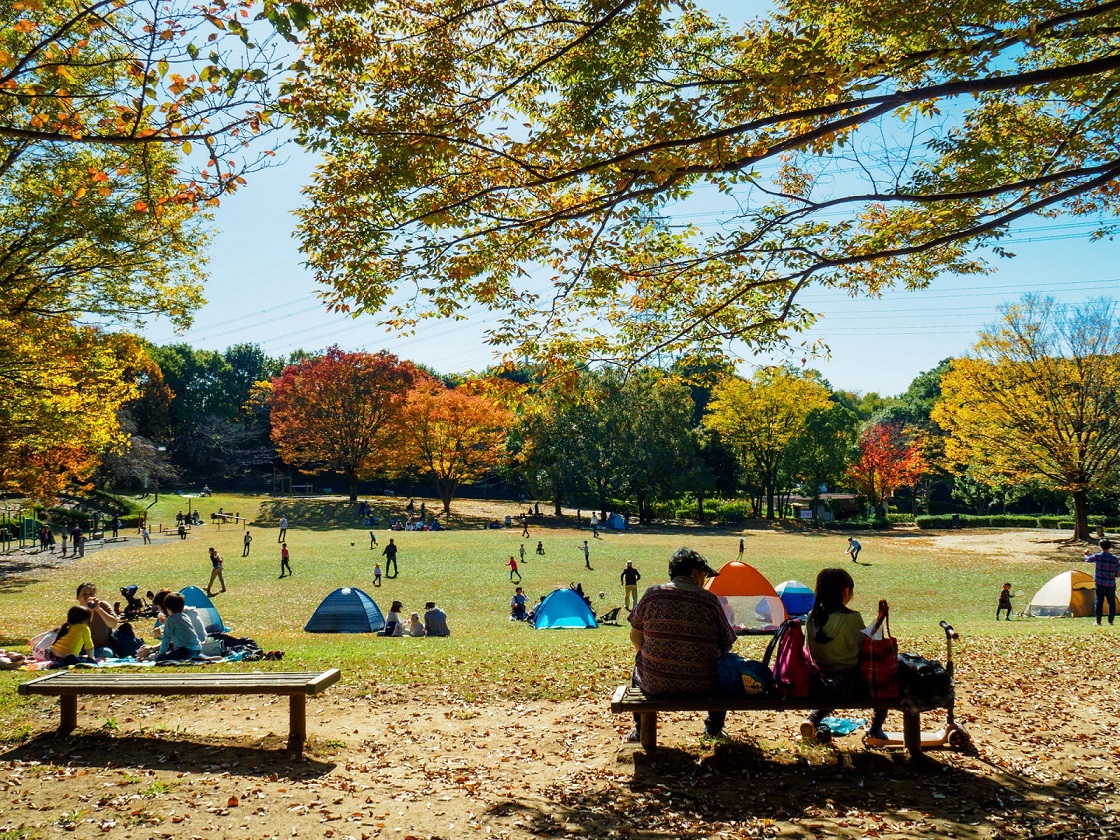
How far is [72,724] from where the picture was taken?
6254mm

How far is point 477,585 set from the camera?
25.1 metres

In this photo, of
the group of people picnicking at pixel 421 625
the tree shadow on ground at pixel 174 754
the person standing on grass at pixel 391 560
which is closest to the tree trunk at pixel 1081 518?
the person standing on grass at pixel 391 560

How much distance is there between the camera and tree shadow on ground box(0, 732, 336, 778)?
218 inches

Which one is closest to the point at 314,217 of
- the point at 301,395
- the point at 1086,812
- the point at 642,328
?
the point at 642,328

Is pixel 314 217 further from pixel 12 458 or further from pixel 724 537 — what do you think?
pixel 724 537

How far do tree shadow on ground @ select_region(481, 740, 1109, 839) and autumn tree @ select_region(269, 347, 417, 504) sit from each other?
173ft

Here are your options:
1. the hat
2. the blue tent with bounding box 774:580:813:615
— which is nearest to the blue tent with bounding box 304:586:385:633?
the blue tent with bounding box 774:580:813:615

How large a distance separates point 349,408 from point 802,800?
55538 mm

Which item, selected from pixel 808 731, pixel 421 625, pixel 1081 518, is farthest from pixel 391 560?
pixel 1081 518

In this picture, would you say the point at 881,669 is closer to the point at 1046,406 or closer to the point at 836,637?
the point at 836,637

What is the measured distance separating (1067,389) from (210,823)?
141 feet

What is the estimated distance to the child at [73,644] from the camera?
29.3 ft

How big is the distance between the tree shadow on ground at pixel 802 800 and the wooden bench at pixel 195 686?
6.20 ft

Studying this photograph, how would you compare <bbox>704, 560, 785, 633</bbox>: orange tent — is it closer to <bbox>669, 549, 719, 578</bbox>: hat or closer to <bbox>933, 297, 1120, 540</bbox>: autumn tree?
<bbox>669, 549, 719, 578</bbox>: hat
